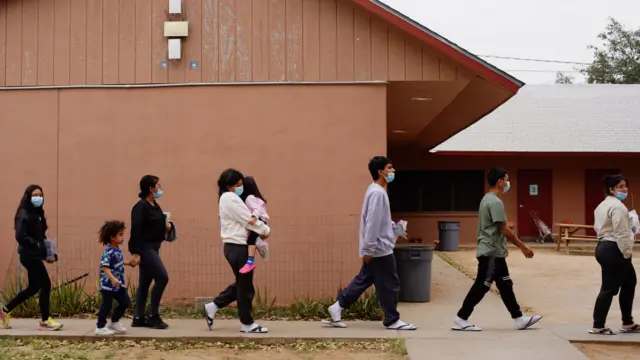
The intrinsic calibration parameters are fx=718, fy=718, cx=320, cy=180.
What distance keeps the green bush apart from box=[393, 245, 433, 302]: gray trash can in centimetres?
110

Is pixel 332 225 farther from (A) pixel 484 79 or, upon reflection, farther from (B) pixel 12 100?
(B) pixel 12 100

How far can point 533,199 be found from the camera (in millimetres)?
22953

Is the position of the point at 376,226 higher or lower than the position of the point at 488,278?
higher

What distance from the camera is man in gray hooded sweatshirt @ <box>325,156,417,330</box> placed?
7.90 m

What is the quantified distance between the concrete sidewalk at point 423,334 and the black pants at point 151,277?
0.86 ft

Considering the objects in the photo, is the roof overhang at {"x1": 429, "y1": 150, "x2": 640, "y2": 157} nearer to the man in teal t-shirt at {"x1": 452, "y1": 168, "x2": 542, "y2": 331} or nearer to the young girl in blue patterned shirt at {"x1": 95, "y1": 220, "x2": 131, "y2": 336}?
the man in teal t-shirt at {"x1": 452, "y1": 168, "x2": 542, "y2": 331}

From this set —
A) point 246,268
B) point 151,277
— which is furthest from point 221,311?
point 246,268

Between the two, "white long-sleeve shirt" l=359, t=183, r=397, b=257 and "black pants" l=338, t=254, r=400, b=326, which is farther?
"black pants" l=338, t=254, r=400, b=326

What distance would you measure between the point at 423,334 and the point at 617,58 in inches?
1943

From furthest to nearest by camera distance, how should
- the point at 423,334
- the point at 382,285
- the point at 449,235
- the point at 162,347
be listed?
the point at 449,235 < the point at 382,285 < the point at 423,334 < the point at 162,347

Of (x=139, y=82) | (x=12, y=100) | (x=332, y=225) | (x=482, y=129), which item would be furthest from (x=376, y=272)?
(x=482, y=129)

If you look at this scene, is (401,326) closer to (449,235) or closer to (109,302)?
(109,302)

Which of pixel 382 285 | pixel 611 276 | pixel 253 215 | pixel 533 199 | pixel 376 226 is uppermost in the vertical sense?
pixel 533 199

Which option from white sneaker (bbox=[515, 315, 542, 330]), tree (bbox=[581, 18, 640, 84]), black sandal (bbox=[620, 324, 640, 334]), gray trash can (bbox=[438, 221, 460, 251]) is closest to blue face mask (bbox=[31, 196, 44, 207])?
white sneaker (bbox=[515, 315, 542, 330])
